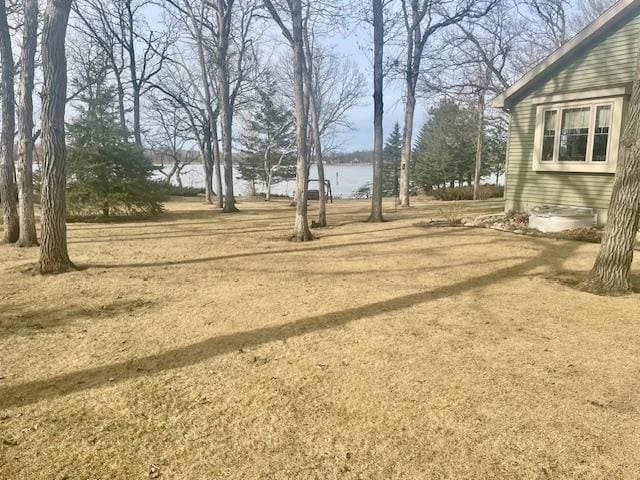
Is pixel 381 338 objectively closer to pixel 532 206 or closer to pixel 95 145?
pixel 532 206

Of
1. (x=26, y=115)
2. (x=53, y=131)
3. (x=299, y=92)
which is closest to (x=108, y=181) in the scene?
(x=26, y=115)

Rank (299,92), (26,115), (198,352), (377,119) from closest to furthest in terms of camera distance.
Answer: (198,352) < (26,115) < (299,92) < (377,119)

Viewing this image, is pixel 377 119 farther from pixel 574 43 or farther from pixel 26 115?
pixel 26 115

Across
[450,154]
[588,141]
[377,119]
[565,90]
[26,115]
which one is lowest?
[588,141]

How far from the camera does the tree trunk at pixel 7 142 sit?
28.2 ft

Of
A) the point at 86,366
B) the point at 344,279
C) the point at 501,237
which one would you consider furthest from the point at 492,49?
the point at 86,366

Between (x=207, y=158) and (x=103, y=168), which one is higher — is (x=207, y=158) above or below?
above

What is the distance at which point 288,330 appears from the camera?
4.28 metres

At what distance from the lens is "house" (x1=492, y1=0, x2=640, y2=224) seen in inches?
381

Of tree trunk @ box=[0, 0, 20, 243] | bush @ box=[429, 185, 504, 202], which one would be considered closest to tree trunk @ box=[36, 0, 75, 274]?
tree trunk @ box=[0, 0, 20, 243]

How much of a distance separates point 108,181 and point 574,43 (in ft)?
43.5

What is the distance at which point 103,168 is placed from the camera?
1356 centimetres

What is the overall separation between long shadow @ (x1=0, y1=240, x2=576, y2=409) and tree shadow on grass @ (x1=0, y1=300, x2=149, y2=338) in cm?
130

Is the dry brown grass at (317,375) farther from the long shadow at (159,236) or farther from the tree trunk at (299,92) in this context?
the tree trunk at (299,92)
